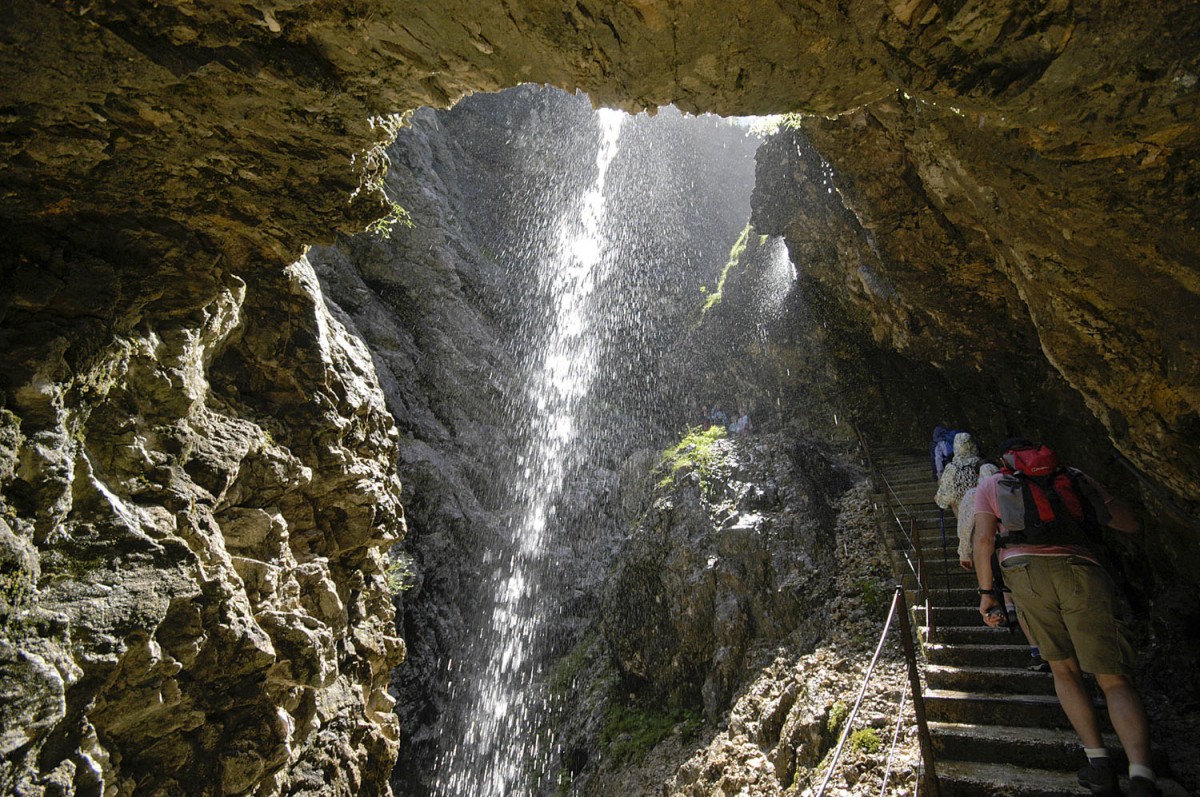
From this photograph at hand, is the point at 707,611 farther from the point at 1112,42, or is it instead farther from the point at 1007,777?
the point at 1112,42

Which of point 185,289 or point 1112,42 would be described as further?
point 185,289

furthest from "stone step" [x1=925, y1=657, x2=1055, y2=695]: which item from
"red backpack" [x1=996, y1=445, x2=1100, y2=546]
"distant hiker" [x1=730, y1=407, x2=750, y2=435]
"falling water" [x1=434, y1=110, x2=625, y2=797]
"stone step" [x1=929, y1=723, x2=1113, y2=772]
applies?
"distant hiker" [x1=730, y1=407, x2=750, y2=435]

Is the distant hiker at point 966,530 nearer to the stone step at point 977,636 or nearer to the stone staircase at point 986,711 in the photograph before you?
the stone staircase at point 986,711

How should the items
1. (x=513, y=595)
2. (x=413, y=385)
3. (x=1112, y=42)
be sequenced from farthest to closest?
(x=413, y=385) < (x=513, y=595) < (x=1112, y=42)

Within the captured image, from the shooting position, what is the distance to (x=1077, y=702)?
341 cm

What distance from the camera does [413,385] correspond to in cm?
1616

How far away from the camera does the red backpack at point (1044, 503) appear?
3.61 m

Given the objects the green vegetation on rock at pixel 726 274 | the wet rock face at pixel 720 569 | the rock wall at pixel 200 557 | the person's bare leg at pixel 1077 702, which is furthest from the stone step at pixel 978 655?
the green vegetation on rock at pixel 726 274

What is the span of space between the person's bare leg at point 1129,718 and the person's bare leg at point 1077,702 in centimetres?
11

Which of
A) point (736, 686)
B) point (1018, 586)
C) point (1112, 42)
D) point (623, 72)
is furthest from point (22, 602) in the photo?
point (736, 686)

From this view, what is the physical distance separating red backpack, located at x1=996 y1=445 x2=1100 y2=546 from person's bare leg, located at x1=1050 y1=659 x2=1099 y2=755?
2.59ft

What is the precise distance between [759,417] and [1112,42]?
1572 cm

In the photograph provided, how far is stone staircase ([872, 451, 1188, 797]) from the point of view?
3646 mm

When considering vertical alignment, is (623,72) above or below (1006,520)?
above
